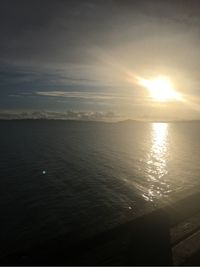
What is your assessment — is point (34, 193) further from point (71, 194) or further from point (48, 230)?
point (48, 230)

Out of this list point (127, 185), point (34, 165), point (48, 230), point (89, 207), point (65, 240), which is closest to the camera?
point (65, 240)

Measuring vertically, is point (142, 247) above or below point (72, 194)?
above

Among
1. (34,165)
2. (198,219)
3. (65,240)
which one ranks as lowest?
(34,165)

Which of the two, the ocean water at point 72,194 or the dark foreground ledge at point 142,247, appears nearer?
the dark foreground ledge at point 142,247

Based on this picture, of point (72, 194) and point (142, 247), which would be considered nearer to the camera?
point (142, 247)

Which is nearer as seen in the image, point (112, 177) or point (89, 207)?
point (89, 207)

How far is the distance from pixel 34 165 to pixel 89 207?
3446cm

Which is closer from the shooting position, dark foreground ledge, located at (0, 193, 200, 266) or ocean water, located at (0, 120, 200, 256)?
dark foreground ledge, located at (0, 193, 200, 266)

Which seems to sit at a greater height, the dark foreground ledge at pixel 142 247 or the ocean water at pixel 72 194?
the dark foreground ledge at pixel 142 247

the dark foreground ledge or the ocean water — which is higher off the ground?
Result: the dark foreground ledge

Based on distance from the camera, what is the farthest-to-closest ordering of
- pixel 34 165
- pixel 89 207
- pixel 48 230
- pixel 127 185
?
1. pixel 34 165
2. pixel 127 185
3. pixel 89 207
4. pixel 48 230

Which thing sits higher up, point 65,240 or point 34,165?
point 65,240

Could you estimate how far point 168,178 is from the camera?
58312 millimetres

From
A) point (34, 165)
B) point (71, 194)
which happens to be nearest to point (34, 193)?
point (71, 194)
